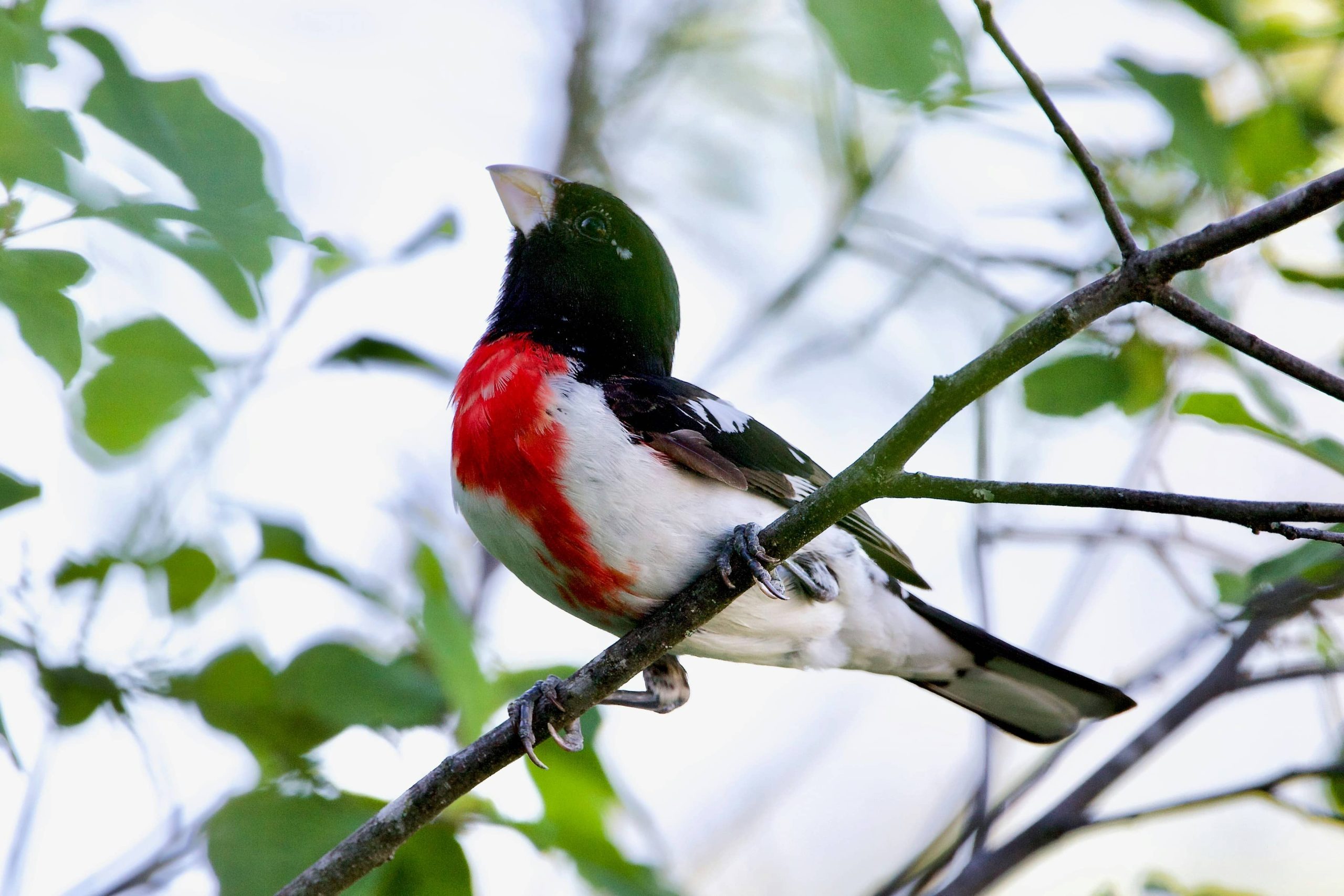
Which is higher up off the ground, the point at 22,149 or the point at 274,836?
the point at 22,149

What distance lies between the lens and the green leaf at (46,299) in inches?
66.8

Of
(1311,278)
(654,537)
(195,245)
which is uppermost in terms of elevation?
(1311,278)

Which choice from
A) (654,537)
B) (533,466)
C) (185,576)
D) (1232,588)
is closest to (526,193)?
(533,466)

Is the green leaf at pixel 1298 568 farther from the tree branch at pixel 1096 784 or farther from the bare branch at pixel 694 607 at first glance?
the bare branch at pixel 694 607

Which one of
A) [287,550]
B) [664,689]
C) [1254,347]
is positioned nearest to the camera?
[1254,347]

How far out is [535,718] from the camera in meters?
3.10

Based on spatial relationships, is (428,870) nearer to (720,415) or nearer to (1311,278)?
(720,415)

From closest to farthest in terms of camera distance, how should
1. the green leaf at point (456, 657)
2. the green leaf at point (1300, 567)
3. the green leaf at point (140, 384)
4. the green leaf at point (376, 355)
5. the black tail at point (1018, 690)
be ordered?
the green leaf at point (140, 384)
the green leaf at point (1300, 567)
the green leaf at point (456, 657)
the green leaf at point (376, 355)
the black tail at point (1018, 690)

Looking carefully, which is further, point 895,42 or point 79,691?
point 79,691

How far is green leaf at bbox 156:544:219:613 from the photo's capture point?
11.0 ft

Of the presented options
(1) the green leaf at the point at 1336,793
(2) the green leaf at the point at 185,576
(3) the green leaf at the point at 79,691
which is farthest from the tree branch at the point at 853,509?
(2) the green leaf at the point at 185,576

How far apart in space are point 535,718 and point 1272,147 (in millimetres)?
2572

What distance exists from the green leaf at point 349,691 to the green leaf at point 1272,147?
274cm

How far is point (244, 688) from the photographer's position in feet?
10.3
